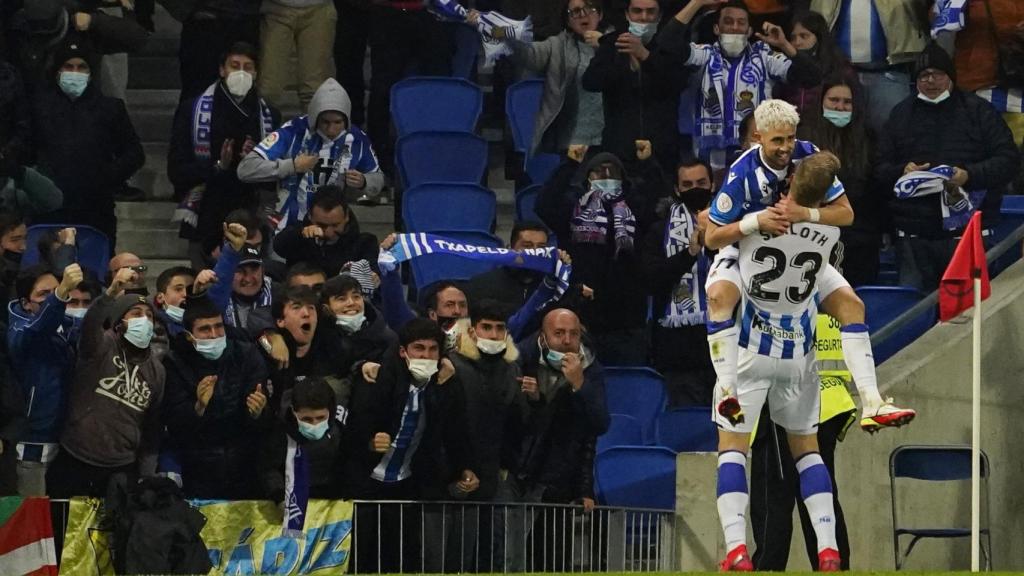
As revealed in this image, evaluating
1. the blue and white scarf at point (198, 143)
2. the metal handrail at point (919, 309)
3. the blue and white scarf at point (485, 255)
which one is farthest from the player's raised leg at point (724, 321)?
the blue and white scarf at point (198, 143)

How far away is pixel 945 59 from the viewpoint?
663 inches

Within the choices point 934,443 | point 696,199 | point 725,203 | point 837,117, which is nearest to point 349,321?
point 696,199

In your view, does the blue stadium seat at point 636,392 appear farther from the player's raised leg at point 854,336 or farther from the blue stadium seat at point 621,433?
the player's raised leg at point 854,336

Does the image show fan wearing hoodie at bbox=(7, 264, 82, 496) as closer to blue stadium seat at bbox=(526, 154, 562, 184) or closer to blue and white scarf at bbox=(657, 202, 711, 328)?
blue and white scarf at bbox=(657, 202, 711, 328)

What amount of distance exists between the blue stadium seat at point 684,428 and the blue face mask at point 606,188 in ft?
4.78

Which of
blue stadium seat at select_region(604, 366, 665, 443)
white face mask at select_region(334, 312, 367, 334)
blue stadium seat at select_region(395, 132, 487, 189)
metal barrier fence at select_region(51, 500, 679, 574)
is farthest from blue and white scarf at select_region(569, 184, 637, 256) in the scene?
metal barrier fence at select_region(51, 500, 679, 574)

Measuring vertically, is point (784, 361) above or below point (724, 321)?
below

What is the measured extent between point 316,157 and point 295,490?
349 centimetres

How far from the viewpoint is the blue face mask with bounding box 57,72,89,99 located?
1664 cm

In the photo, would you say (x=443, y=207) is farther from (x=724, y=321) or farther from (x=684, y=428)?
(x=724, y=321)

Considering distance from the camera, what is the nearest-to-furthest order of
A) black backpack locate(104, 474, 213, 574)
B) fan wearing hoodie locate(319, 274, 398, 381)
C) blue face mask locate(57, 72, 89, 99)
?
black backpack locate(104, 474, 213, 574) < fan wearing hoodie locate(319, 274, 398, 381) < blue face mask locate(57, 72, 89, 99)

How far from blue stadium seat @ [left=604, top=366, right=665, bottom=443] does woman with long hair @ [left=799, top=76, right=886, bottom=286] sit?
1.75 meters

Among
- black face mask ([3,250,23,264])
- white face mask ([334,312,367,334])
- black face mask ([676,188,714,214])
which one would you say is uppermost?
black face mask ([676,188,714,214])

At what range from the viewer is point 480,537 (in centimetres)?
1390
